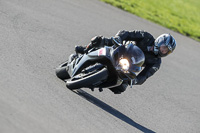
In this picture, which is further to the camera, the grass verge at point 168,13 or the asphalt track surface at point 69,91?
the grass verge at point 168,13

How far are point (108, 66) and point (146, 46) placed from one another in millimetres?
1527

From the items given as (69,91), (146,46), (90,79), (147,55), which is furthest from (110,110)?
(146,46)

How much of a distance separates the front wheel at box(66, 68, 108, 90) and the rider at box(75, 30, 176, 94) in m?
0.68

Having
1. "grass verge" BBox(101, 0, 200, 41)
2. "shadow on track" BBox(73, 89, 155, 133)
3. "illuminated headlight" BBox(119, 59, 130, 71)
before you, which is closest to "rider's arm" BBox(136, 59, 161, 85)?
"shadow on track" BBox(73, 89, 155, 133)

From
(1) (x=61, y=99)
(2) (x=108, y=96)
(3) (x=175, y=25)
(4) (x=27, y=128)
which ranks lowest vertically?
(3) (x=175, y=25)

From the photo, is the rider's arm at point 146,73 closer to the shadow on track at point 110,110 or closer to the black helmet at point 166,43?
the black helmet at point 166,43

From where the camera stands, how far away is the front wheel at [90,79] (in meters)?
6.82

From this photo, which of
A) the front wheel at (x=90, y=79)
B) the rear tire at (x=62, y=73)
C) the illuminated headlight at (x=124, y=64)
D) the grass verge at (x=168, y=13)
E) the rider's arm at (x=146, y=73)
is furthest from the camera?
the grass verge at (x=168, y=13)

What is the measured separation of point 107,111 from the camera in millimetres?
7293

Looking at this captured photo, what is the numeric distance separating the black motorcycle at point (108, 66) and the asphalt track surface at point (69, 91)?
383 mm

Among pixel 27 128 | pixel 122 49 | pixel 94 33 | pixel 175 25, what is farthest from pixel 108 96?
pixel 175 25

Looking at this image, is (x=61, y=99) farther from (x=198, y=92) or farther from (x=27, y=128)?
(x=198, y=92)

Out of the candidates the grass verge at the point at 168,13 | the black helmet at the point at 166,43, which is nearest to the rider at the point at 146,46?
the black helmet at the point at 166,43

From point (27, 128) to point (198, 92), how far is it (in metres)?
7.20
